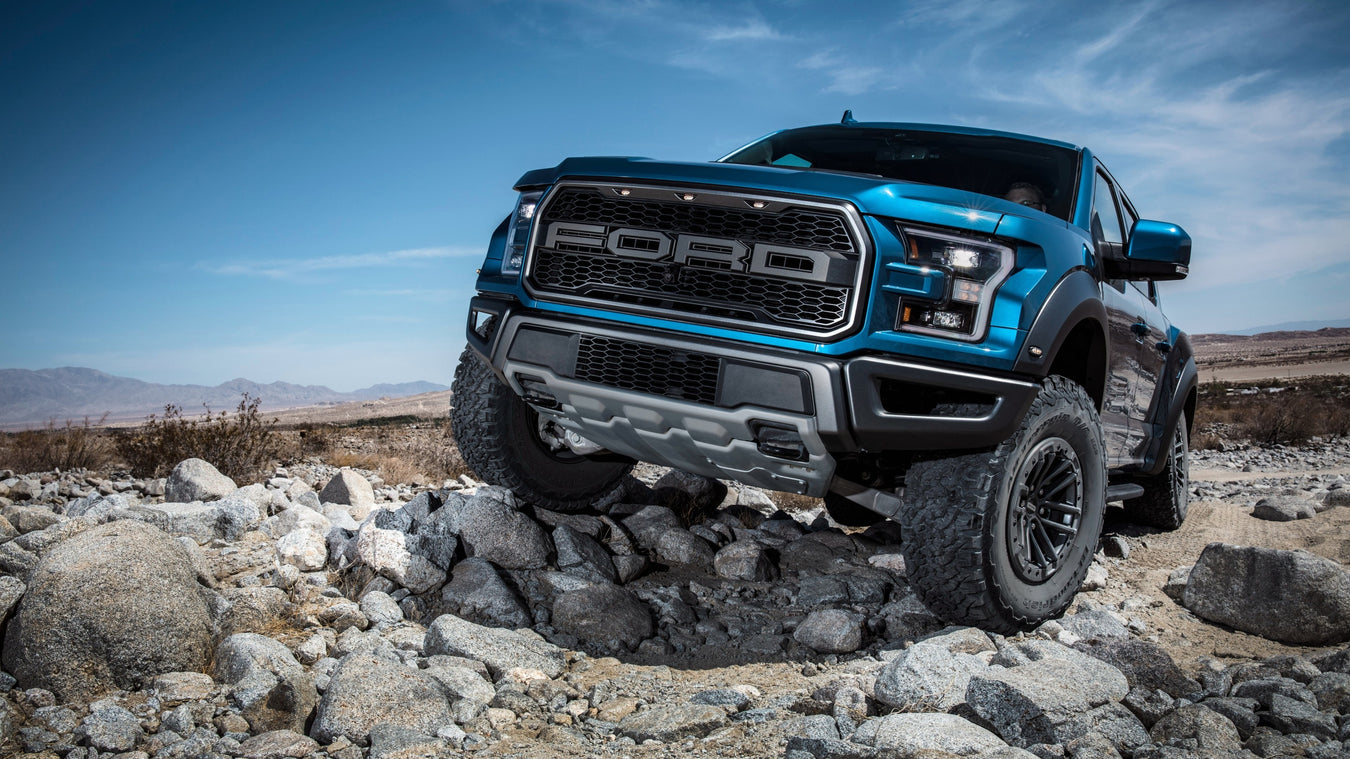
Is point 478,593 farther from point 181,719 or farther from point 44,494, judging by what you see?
point 44,494

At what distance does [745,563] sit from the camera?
4637 mm

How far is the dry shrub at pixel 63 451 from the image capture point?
27.7 feet

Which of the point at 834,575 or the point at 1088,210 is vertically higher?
the point at 1088,210

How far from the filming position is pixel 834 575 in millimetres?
4559

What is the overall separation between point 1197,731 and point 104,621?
3452mm

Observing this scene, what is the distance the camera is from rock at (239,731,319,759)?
2.62m

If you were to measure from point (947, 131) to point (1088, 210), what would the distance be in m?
0.92

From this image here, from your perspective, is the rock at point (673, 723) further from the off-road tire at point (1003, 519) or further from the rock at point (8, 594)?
the rock at point (8, 594)

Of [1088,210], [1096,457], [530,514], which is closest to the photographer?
[1096,457]

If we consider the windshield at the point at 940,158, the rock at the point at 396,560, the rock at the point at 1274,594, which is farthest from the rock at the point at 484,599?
the rock at the point at 1274,594

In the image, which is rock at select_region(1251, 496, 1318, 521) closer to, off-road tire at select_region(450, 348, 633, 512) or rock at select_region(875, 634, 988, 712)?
rock at select_region(875, 634, 988, 712)

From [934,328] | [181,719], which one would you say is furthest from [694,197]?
[181,719]

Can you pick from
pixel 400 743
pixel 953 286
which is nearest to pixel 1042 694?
pixel 953 286

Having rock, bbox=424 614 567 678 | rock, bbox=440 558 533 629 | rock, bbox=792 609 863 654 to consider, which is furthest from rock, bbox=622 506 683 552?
rock, bbox=424 614 567 678
